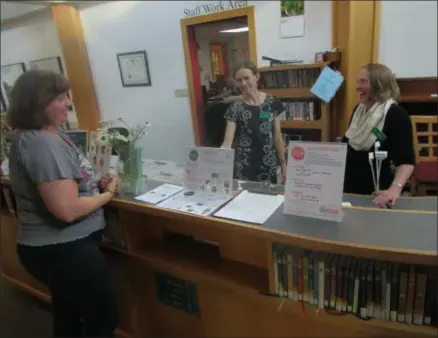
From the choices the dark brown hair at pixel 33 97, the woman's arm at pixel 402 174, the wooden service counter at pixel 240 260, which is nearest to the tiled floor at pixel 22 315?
the wooden service counter at pixel 240 260

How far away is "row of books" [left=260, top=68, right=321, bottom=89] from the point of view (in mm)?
1525

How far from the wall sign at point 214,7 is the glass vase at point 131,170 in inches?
32.2

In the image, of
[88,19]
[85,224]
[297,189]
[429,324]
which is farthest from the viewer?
[88,19]

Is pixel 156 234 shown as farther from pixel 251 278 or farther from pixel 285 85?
pixel 285 85

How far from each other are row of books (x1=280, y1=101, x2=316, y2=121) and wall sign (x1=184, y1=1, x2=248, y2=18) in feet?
1.79

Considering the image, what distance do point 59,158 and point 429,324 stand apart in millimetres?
1216

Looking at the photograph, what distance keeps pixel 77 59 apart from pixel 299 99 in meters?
1.56

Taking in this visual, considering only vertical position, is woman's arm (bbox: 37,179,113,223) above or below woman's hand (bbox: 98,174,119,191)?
above

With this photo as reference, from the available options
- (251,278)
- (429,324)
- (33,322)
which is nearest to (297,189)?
(251,278)

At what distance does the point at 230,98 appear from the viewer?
5.52 feet

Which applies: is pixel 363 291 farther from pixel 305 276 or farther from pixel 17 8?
pixel 17 8

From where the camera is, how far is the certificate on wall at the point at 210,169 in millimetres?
1283

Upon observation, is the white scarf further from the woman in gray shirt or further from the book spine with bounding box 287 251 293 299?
the woman in gray shirt

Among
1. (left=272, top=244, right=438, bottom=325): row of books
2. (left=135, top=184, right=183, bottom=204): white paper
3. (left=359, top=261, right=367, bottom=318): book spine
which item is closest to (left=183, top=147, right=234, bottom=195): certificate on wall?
(left=135, top=184, right=183, bottom=204): white paper
